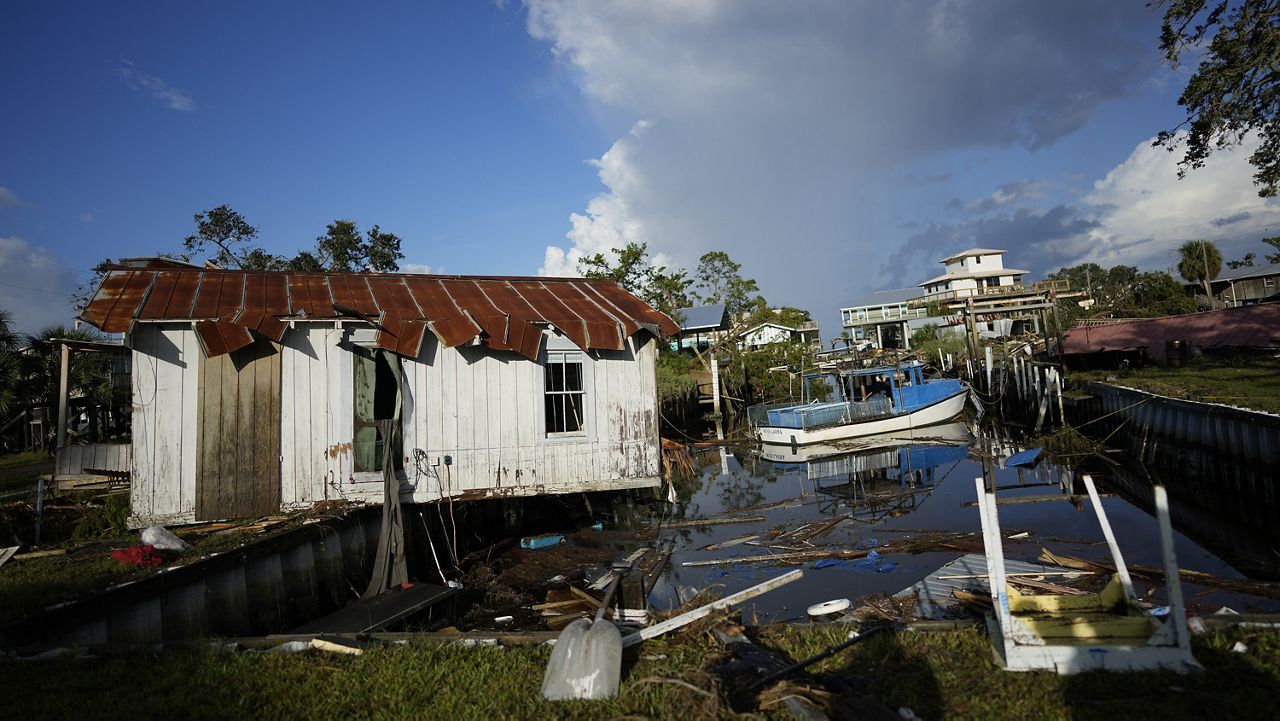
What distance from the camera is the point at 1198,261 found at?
163 ft

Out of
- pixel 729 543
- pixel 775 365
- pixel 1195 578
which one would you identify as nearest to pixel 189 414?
pixel 729 543

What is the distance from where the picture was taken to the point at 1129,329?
33.5 m

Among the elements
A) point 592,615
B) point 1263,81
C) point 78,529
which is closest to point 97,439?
point 78,529

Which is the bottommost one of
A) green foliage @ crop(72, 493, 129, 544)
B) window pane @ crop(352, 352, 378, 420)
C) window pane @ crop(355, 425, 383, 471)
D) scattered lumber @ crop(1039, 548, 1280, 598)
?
scattered lumber @ crop(1039, 548, 1280, 598)

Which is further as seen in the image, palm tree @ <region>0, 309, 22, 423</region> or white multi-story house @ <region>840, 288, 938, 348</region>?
white multi-story house @ <region>840, 288, 938, 348</region>

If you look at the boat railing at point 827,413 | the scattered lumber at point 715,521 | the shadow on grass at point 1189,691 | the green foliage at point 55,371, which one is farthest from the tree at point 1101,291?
the green foliage at point 55,371

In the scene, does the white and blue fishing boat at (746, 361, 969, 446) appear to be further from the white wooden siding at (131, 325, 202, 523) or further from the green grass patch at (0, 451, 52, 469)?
the green grass patch at (0, 451, 52, 469)

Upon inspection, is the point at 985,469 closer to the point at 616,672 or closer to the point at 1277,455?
the point at 616,672

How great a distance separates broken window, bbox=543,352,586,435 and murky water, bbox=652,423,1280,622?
129 inches

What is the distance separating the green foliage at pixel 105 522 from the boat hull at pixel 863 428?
2037 centimetres

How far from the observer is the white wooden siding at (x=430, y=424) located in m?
10.4

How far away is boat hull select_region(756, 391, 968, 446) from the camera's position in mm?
25391

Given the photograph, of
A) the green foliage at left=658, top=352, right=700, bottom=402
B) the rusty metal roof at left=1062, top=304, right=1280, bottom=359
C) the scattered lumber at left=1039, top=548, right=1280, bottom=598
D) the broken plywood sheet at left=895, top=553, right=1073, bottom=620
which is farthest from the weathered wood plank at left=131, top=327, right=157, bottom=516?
the rusty metal roof at left=1062, top=304, right=1280, bottom=359

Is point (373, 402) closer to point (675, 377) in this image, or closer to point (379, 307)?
A: point (379, 307)
